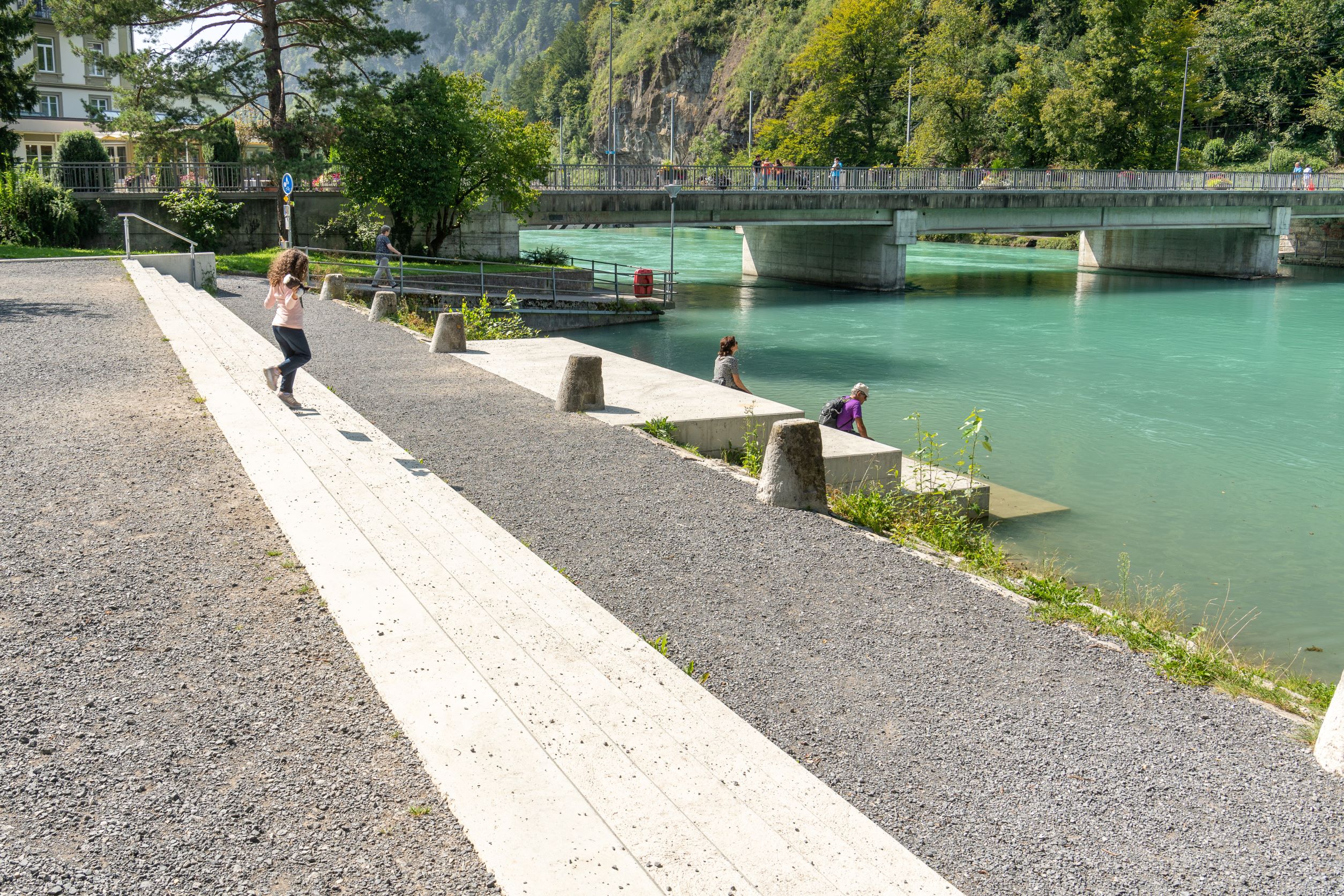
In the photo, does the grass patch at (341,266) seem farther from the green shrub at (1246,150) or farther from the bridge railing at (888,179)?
the green shrub at (1246,150)

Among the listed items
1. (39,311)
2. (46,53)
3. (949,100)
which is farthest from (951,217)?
(46,53)

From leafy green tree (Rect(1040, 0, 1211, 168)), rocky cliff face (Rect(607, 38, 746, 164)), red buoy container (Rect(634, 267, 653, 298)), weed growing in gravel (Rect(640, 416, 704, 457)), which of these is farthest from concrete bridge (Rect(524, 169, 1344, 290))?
rocky cliff face (Rect(607, 38, 746, 164))

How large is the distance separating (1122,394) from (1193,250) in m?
38.0

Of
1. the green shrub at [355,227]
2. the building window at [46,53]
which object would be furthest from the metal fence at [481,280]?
the building window at [46,53]

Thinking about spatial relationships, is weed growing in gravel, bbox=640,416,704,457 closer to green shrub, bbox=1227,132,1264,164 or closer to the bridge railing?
the bridge railing

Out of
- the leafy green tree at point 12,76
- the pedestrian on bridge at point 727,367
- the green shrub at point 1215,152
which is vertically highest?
the green shrub at point 1215,152

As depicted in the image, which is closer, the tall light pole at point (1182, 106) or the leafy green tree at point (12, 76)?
the leafy green tree at point (12, 76)

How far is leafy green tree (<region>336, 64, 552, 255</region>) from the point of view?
33656 millimetres

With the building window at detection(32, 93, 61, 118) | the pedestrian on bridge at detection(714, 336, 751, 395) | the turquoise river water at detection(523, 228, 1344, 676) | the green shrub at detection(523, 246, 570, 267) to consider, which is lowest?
the turquoise river water at detection(523, 228, 1344, 676)

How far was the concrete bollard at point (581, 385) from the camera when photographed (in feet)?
40.4

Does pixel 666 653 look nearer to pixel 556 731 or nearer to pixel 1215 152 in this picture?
pixel 556 731

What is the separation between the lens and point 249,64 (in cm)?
3369

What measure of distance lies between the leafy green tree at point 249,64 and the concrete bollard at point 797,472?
92.3 ft

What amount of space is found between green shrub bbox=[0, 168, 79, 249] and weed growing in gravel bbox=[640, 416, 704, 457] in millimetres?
26665
